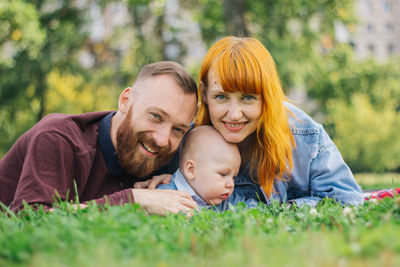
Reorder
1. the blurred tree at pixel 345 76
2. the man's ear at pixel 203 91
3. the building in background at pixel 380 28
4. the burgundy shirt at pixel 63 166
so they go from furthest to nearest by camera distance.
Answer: the building in background at pixel 380 28 → the blurred tree at pixel 345 76 → the man's ear at pixel 203 91 → the burgundy shirt at pixel 63 166

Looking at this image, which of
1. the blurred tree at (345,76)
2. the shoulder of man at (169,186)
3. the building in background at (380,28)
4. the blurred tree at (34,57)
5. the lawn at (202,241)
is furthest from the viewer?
the building in background at (380,28)

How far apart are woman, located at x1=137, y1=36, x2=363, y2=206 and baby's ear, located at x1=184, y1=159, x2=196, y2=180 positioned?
41 cm

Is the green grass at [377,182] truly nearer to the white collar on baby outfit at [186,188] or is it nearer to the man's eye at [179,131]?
the white collar on baby outfit at [186,188]

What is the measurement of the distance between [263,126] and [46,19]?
49.4ft

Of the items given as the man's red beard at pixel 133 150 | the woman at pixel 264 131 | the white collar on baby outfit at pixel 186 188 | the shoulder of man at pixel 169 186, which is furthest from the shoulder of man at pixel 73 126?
the woman at pixel 264 131

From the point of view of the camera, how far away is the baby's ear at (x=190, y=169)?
4027 millimetres

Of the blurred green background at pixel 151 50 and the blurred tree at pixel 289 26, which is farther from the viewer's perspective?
the blurred green background at pixel 151 50

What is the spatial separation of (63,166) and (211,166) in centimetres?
134

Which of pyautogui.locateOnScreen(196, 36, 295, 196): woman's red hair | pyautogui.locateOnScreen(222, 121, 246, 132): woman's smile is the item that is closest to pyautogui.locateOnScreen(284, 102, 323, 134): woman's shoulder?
pyautogui.locateOnScreen(196, 36, 295, 196): woman's red hair

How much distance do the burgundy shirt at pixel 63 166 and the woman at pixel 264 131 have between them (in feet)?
3.65

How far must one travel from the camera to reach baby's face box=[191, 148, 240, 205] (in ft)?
12.9

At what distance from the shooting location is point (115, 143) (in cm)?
392

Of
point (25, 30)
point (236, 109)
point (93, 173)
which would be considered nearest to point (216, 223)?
point (236, 109)

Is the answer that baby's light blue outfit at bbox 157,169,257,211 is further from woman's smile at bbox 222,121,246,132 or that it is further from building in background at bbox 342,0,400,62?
building in background at bbox 342,0,400,62
